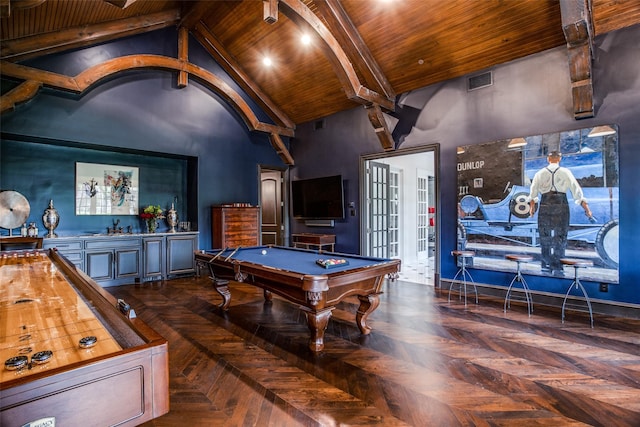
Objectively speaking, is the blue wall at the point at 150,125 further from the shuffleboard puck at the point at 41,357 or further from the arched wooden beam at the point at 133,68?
the shuffleboard puck at the point at 41,357

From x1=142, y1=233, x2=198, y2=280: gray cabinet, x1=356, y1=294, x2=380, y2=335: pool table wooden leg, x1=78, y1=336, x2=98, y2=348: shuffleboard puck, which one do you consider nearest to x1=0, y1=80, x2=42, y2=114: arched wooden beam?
x1=142, y1=233, x2=198, y2=280: gray cabinet

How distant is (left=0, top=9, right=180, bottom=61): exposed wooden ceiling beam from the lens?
4266 mm

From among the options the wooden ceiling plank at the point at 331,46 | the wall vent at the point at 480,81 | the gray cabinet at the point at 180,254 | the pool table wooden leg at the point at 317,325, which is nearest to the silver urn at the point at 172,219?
the gray cabinet at the point at 180,254

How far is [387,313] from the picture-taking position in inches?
155

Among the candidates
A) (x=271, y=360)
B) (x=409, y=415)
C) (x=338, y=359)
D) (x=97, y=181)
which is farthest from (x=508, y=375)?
(x=97, y=181)

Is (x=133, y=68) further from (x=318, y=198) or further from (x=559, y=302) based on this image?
(x=559, y=302)

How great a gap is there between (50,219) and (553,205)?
7.34m

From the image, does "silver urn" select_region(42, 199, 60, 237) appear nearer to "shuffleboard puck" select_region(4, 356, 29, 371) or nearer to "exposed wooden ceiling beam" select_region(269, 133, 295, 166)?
"exposed wooden ceiling beam" select_region(269, 133, 295, 166)

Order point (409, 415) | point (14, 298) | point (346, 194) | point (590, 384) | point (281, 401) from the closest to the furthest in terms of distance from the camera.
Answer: point (14, 298)
point (409, 415)
point (281, 401)
point (590, 384)
point (346, 194)

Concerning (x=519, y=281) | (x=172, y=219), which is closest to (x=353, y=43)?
A: (x=519, y=281)

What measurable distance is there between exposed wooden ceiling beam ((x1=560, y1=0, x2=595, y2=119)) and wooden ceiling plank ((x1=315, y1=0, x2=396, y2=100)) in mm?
2590

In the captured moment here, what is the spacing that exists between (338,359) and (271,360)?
57cm

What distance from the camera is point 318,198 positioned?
23.1 ft

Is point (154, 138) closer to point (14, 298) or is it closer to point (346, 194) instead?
point (346, 194)
